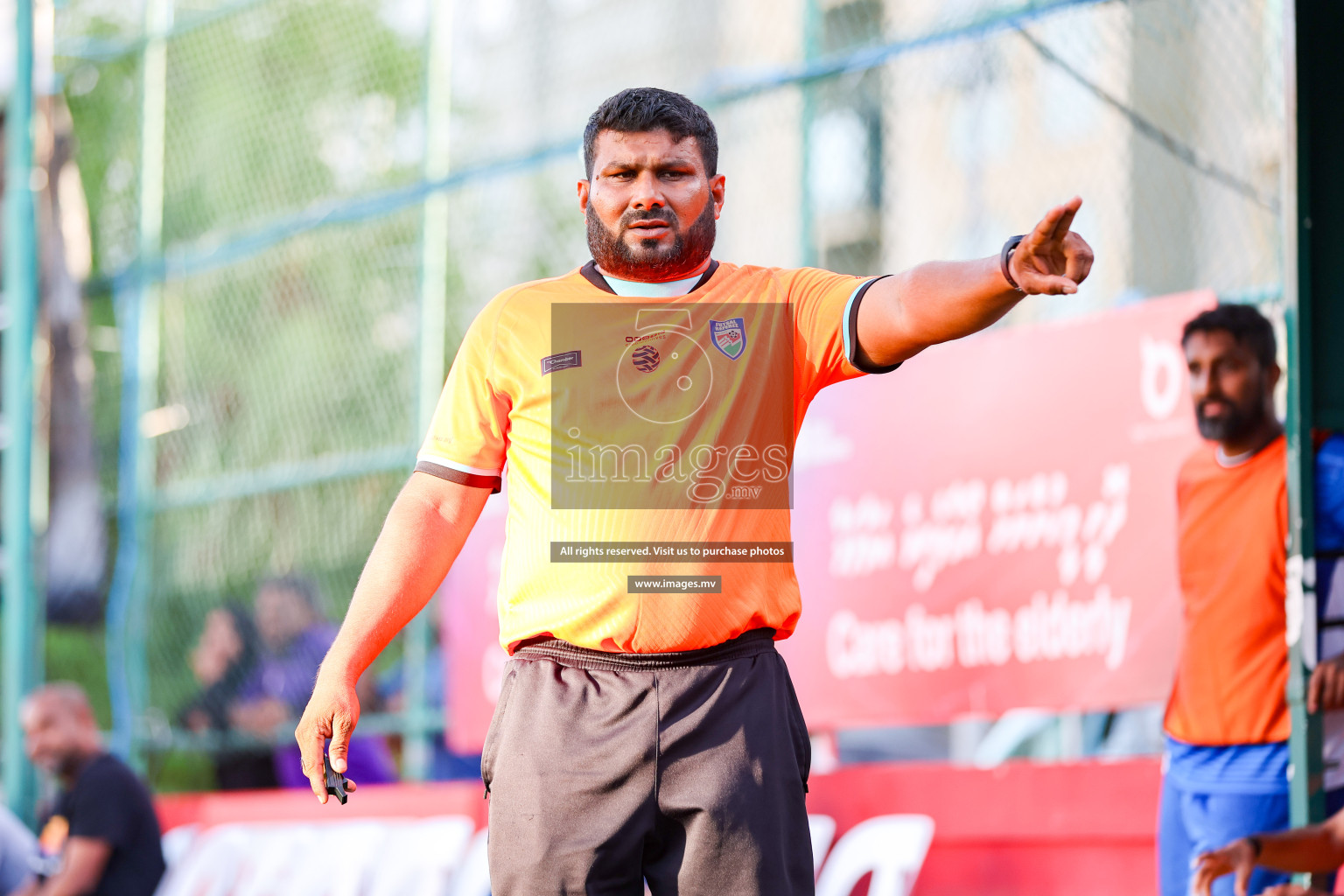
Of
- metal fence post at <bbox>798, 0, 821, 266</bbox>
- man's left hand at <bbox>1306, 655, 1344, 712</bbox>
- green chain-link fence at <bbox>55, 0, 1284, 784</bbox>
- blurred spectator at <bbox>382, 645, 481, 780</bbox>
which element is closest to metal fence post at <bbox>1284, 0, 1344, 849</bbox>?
man's left hand at <bbox>1306, 655, 1344, 712</bbox>

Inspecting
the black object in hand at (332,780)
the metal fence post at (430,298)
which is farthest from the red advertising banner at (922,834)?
the black object in hand at (332,780)

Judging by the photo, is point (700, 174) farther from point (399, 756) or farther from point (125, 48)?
point (125, 48)

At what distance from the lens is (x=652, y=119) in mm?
2502

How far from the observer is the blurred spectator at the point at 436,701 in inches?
272

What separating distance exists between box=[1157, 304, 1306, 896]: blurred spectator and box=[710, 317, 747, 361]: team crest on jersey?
226 cm

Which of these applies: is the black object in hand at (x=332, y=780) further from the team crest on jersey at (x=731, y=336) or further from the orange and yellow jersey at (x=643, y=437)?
the team crest on jersey at (x=731, y=336)

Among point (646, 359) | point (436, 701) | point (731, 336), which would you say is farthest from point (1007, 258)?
point (436, 701)

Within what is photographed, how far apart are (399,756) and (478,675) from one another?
42.9 inches

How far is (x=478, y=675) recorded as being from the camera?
6355 mm

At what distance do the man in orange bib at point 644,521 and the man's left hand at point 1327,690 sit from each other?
5.65ft

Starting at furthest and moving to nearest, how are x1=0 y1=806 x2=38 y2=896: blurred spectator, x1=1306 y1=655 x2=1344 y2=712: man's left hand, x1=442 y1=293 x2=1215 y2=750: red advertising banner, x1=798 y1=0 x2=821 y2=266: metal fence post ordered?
x1=0 y1=806 x2=38 y2=896: blurred spectator < x1=798 y1=0 x2=821 y2=266: metal fence post < x1=442 y1=293 x2=1215 y2=750: red advertising banner < x1=1306 y1=655 x2=1344 y2=712: man's left hand

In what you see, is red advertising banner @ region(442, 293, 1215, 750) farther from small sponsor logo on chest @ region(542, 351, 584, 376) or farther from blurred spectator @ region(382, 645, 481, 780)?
small sponsor logo on chest @ region(542, 351, 584, 376)

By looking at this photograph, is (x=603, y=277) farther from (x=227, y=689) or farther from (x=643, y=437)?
(x=227, y=689)

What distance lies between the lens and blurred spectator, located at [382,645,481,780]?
691 cm
